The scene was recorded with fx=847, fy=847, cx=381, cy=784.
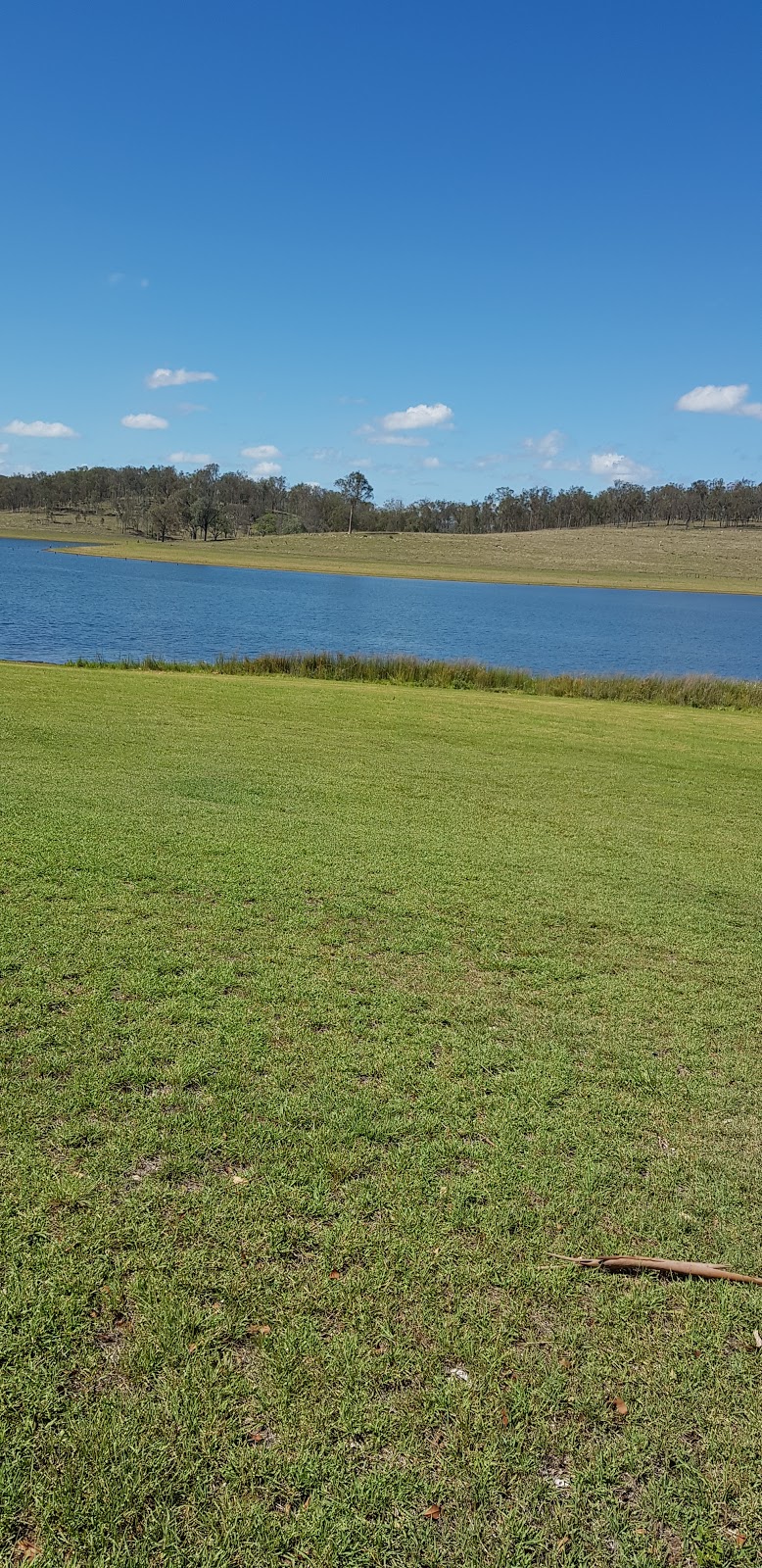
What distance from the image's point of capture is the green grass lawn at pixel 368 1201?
2.25 metres

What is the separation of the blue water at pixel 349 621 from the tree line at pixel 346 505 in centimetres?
7295

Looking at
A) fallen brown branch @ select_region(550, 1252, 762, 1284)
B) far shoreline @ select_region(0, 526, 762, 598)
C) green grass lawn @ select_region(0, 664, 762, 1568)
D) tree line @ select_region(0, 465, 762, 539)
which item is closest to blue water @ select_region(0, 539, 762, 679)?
far shoreline @ select_region(0, 526, 762, 598)

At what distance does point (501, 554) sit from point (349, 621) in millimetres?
79900

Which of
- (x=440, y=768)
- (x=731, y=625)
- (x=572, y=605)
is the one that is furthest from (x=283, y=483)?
(x=440, y=768)

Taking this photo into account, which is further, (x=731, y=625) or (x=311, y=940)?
(x=731, y=625)

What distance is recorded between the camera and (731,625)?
5641 centimetres

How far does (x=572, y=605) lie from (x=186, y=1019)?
223ft

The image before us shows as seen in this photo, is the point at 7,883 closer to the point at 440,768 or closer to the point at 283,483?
the point at 440,768

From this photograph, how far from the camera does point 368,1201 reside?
3.26 metres

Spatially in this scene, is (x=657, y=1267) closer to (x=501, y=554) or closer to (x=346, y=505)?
(x=501, y=554)

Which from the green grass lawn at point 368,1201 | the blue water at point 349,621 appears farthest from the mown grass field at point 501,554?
the green grass lawn at point 368,1201

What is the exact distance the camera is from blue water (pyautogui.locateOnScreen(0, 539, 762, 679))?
31.4m

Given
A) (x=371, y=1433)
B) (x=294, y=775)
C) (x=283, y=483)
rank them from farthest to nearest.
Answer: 1. (x=283, y=483)
2. (x=294, y=775)
3. (x=371, y=1433)

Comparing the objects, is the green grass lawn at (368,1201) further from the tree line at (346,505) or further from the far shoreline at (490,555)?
the tree line at (346,505)
